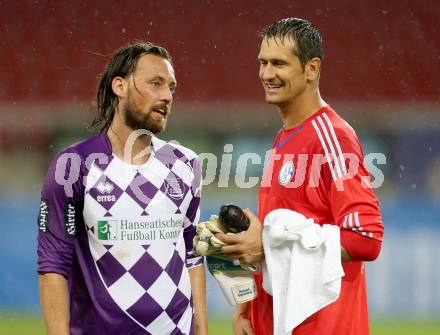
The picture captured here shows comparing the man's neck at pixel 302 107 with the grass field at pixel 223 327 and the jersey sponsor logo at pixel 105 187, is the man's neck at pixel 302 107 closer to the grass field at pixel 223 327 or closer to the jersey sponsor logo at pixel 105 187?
the jersey sponsor logo at pixel 105 187

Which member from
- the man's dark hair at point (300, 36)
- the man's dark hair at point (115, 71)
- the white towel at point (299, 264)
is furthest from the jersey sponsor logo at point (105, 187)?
the man's dark hair at point (300, 36)

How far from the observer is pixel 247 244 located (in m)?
1.89

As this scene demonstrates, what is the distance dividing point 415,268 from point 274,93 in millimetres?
3899

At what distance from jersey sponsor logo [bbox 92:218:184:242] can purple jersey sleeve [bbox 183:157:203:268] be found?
0.15 meters

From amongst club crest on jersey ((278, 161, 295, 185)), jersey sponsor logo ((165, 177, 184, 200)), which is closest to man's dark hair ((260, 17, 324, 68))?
club crest on jersey ((278, 161, 295, 185))

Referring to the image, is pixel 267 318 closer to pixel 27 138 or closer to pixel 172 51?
pixel 27 138

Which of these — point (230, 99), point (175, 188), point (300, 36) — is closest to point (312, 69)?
point (300, 36)

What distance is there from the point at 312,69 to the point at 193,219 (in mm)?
587

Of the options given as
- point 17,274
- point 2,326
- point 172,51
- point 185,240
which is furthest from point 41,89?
point 185,240

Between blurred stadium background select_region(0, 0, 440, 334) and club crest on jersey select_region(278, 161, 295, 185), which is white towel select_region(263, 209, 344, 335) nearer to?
club crest on jersey select_region(278, 161, 295, 185)

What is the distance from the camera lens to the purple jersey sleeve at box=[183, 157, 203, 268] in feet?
7.47

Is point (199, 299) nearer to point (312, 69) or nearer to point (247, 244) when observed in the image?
point (247, 244)

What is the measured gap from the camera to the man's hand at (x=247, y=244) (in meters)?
1.89

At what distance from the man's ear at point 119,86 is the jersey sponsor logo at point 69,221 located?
39 cm
